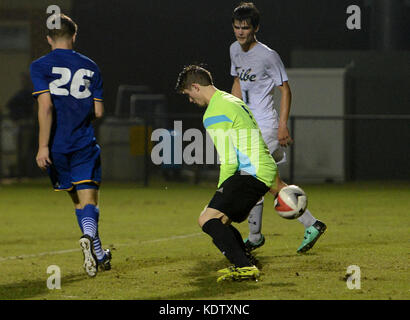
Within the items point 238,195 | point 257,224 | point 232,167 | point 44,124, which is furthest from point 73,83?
point 257,224

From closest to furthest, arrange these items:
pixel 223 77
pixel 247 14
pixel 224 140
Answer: pixel 224 140
pixel 247 14
pixel 223 77

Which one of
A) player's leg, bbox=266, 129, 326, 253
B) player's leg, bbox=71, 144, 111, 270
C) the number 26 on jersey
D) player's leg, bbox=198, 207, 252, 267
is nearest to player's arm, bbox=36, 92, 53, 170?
the number 26 on jersey

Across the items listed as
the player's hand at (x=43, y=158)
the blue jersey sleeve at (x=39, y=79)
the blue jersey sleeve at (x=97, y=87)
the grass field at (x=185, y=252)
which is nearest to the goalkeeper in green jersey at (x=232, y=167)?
the grass field at (x=185, y=252)

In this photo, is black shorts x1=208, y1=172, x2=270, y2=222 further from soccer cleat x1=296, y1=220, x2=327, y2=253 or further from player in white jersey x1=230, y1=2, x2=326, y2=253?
soccer cleat x1=296, y1=220, x2=327, y2=253

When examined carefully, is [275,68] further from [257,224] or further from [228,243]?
[228,243]

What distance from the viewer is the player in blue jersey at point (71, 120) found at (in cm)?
765

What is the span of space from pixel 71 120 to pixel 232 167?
5.04ft

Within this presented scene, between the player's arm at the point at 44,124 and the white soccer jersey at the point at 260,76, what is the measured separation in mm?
2326

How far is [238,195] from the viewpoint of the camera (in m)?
7.30

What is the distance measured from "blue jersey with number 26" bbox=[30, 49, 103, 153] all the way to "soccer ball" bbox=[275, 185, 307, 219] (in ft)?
5.86

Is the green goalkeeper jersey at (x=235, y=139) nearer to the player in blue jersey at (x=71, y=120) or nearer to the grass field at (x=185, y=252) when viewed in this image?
the grass field at (x=185, y=252)

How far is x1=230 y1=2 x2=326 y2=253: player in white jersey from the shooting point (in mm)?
9039

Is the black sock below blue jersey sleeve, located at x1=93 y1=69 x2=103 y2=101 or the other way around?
below
